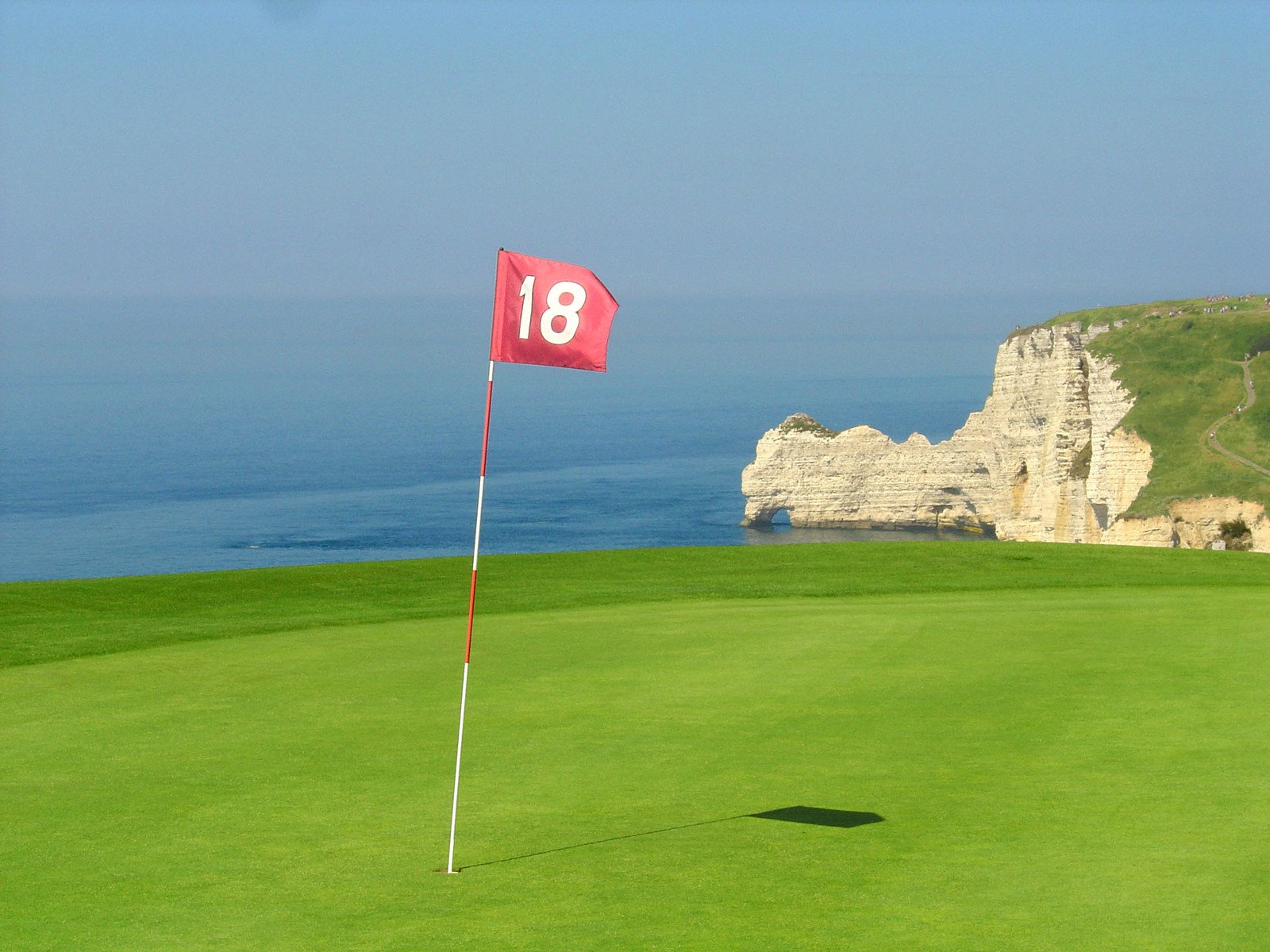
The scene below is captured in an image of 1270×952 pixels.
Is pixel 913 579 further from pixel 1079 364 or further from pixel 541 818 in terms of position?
pixel 1079 364

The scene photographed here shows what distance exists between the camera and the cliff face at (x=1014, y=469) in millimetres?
81500

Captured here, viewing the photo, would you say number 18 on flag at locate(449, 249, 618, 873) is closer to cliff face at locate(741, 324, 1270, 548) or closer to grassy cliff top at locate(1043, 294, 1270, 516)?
cliff face at locate(741, 324, 1270, 548)

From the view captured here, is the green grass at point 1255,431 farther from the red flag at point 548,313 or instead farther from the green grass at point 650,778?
the red flag at point 548,313

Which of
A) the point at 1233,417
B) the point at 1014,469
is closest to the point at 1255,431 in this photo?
the point at 1233,417

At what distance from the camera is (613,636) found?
1511cm

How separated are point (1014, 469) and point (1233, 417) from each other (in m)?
21.1

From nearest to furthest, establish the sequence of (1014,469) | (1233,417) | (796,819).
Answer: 1. (796,819)
2. (1233,417)
3. (1014,469)

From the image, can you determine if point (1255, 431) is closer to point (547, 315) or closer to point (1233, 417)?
point (1233, 417)

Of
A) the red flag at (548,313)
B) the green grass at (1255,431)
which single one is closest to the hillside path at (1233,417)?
the green grass at (1255,431)

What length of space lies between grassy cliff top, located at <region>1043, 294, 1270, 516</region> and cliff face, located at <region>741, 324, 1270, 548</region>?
3.70 feet

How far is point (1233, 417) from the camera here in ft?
270

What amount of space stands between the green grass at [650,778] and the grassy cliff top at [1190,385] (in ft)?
200

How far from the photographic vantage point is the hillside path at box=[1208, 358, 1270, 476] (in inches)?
2945

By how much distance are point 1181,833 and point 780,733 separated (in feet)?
10.9
